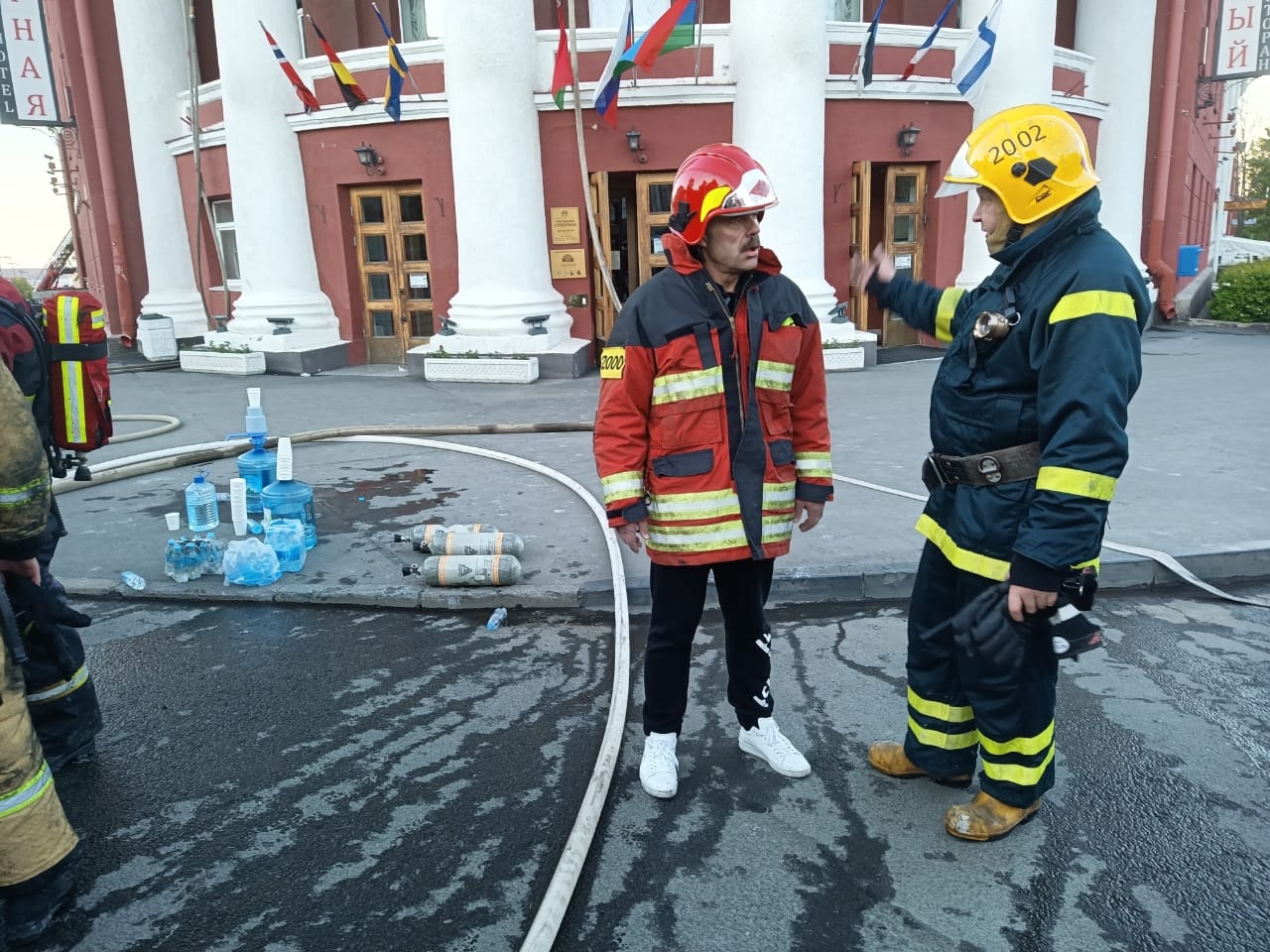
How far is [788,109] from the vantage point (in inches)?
486

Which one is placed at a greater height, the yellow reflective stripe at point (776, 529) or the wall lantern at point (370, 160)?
the wall lantern at point (370, 160)

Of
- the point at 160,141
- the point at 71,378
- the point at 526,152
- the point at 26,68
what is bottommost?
the point at 71,378

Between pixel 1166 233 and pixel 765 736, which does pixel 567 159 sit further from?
pixel 1166 233

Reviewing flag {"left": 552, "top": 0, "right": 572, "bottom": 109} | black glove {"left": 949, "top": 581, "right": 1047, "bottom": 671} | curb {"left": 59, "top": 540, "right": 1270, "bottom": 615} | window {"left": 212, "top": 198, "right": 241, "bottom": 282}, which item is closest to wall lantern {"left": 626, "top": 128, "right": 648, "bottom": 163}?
flag {"left": 552, "top": 0, "right": 572, "bottom": 109}

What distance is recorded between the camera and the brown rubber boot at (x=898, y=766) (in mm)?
3082

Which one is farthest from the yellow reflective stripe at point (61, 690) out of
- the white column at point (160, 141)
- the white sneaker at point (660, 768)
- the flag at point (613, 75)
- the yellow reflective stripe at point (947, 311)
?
the white column at point (160, 141)

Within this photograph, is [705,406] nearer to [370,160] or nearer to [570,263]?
[570,263]

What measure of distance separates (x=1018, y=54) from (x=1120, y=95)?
3865 millimetres

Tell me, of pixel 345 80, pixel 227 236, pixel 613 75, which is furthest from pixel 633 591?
pixel 227 236

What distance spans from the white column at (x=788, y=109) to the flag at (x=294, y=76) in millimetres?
6225

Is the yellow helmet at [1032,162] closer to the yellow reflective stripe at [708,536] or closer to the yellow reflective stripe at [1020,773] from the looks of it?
the yellow reflective stripe at [708,536]

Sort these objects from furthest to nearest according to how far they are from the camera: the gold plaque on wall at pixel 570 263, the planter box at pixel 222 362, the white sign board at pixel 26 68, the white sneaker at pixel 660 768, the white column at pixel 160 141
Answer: the white column at pixel 160 141 < the white sign board at pixel 26 68 < the planter box at pixel 222 362 < the gold plaque on wall at pixel 570 263 < the white sneaker at pixel 660 768

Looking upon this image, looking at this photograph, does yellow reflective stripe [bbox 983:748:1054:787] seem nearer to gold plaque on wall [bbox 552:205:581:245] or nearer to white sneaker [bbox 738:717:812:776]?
white sneaker [bbox 738:717:812:776]

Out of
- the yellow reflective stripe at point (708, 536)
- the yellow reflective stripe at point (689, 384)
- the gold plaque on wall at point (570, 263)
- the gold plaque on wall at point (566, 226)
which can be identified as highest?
the gold plaque on wall at point (566, 226)
